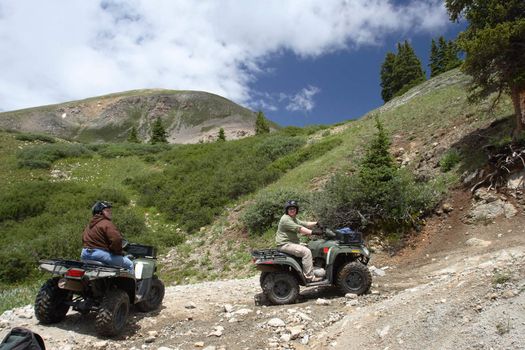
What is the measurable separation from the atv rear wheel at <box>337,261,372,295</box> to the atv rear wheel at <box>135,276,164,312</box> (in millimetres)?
3456

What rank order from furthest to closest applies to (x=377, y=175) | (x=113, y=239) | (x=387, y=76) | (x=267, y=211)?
(x=387, y=76), (x=267, y=211), (x=377, y=175), (x=113, y=239)

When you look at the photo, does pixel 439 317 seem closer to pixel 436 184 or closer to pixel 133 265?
pixel 133 265

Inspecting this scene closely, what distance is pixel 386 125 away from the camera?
25.3 m

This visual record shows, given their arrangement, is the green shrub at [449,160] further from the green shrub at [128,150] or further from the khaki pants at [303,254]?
the green shrub at [128,150]

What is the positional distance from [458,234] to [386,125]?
48.0ft

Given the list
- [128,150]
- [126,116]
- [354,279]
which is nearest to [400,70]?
[128,150]

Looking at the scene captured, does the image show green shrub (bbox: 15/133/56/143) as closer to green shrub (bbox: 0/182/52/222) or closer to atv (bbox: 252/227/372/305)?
green shrub (bbox: 0/182/52/222)

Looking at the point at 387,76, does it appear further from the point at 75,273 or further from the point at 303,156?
the point at 75,273

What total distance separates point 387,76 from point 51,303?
2600 inches

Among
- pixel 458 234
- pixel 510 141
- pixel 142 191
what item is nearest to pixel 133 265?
pixel 458 234

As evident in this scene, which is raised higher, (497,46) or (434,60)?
(434,60)

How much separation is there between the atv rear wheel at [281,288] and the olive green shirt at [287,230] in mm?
625

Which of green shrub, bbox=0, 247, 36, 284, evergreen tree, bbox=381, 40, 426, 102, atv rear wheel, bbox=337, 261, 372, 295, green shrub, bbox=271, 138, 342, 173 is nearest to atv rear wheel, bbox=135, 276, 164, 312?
atv rear wheel, bbox=337, 261, 372, 295

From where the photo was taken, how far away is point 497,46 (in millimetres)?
12922
